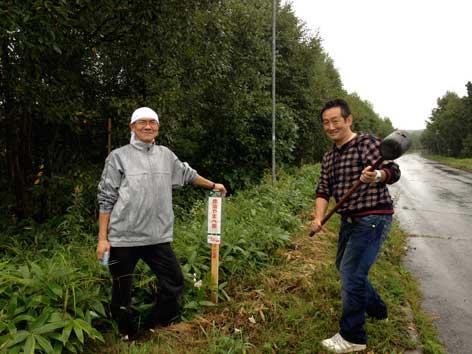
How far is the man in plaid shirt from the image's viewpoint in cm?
273

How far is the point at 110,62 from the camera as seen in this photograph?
6453 millimetres

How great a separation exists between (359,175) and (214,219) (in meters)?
1.43

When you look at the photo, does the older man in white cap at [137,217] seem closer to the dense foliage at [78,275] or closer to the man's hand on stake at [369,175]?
the dense foliage at [78,275]

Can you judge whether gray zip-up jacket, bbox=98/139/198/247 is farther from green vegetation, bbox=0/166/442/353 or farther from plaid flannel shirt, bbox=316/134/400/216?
plaid flannel shirt, bbox=316/134/400/216

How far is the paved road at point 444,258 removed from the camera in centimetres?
362

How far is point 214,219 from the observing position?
3.53 m

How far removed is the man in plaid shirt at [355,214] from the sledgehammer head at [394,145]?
135 mm

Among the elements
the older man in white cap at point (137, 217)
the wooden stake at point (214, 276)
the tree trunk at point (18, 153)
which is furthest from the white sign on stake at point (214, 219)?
the tree trunk at point (18, 153)

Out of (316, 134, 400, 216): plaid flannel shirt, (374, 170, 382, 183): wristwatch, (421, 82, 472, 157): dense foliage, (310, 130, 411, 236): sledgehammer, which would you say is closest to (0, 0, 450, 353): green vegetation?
(316, 134, 400, 216): plaid flannel shirt

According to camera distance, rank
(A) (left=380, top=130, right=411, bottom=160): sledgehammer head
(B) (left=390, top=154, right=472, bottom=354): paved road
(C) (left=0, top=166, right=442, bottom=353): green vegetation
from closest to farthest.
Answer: (A) (left=380, top=130, right=411, bottom=160): sledgehammer head → (C) (left=0, top=166, right=442, bottom=353): green vegetation → (B) (left=390, top=154, right=472, bottom=354): paved road

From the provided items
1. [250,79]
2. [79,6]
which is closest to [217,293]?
[79,6]

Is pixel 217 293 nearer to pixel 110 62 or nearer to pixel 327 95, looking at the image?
pixel 110 62

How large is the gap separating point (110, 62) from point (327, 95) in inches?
553

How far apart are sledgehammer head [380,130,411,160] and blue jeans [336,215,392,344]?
509 mm
